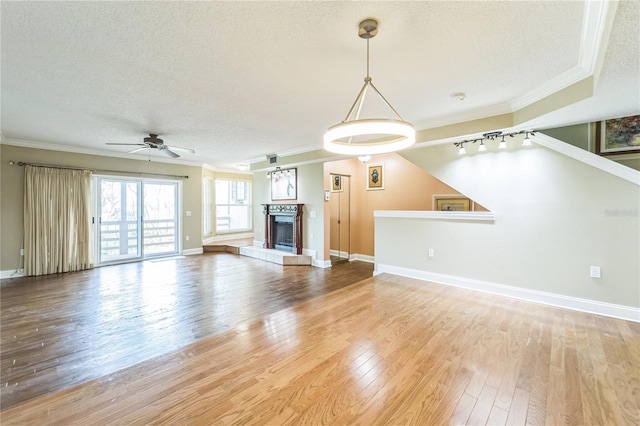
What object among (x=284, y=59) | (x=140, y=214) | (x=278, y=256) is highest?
(x=284, y=59)

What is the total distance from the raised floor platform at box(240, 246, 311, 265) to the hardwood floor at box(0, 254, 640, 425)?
2.85 m

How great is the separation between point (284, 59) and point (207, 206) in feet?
23.0

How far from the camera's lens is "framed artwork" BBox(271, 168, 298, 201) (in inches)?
265

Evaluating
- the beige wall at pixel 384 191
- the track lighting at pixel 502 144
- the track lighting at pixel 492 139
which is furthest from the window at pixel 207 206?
the track lighting at pixel 502 144

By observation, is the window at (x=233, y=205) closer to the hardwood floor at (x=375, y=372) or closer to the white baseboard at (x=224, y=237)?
the white baseboard at (x=224, y=237)

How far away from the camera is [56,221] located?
5.37 metres

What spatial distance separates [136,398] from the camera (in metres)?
1.84

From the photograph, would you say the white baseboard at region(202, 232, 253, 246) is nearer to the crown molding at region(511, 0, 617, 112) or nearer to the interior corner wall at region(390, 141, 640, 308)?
the interior corner wall at region(390, 141, 640, 308)

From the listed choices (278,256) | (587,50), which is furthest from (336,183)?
(587,50)

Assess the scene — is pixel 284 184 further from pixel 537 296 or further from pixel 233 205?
pixel 537 296

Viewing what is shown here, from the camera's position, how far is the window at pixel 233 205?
28.5ft

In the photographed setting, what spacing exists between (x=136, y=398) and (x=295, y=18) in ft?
9.22

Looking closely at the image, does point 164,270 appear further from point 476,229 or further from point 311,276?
point 476,229

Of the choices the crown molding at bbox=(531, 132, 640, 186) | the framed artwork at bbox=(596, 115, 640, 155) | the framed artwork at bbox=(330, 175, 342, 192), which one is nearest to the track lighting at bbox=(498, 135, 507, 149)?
the crown molding at bbox=(531, 132, 640, 186)
